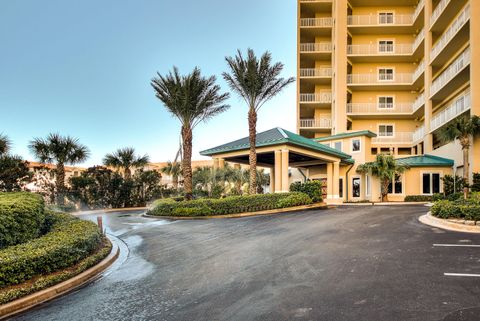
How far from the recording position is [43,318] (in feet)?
16.0

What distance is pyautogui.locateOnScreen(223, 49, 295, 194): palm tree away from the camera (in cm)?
2175

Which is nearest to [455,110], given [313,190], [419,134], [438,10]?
[419,134]

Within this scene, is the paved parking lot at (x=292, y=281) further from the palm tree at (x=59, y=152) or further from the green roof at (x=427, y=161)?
the palm tree at (x=59, y=152)

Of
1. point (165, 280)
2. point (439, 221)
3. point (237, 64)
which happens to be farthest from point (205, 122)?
point (165, 280)

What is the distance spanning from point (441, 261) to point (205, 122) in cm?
1932

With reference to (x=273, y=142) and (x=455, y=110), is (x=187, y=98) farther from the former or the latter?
(x=455, y=110)

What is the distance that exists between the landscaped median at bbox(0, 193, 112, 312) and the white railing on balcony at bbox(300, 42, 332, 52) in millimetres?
38050

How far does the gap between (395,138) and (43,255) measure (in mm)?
38303

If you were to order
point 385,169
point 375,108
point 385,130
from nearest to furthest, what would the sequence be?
point 385,169
point 385,130
point 375,108

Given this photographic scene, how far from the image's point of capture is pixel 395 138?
121 ft

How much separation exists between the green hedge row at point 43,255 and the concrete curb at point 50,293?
1.60 feet

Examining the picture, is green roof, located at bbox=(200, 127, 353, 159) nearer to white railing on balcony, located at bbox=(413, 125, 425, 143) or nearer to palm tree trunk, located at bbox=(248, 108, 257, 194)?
palm tree trunk, located at bbox=(248, 108, 257, 194)

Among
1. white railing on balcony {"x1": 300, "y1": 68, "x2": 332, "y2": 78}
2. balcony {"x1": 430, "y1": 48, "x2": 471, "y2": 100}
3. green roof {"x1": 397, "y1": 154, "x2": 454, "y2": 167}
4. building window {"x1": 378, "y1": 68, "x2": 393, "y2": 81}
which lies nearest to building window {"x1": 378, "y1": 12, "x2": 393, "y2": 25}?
building window {"x1": 378, "y1": 68, "x2": 393, "y2": 81}

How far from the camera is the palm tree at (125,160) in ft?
105
